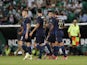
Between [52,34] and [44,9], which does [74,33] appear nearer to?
[44,9]

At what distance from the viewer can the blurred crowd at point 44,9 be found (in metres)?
26.0

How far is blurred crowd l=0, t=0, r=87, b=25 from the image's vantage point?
26016 millimetres

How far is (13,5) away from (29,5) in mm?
971

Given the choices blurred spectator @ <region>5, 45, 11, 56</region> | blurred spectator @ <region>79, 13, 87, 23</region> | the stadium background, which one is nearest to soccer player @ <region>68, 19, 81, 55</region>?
the stadium background

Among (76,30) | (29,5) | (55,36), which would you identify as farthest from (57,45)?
(29,5)

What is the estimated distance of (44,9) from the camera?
88.0 ft

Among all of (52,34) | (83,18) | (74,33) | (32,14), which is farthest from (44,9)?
(52,34)

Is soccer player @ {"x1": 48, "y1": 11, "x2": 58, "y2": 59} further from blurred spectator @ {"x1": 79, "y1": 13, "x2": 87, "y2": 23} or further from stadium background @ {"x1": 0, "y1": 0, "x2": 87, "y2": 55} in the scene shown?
blurred spectator @ {"x1": 79, "y1": 13, "x2": 87, "y2": 23}

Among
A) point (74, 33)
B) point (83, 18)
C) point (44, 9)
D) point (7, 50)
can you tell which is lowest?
→ point (7, 50)

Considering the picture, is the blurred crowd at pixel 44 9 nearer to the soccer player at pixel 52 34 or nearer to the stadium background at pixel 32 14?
the stadium background at pixel 32 14

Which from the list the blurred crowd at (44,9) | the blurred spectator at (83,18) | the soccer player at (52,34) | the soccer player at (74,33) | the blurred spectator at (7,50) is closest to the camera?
the soccer player at (52,34)

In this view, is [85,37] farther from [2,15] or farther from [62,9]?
[2,15]

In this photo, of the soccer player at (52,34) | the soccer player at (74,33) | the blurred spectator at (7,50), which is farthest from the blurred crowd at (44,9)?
the soccer player at (52,34)

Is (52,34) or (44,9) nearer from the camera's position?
(52,34)
